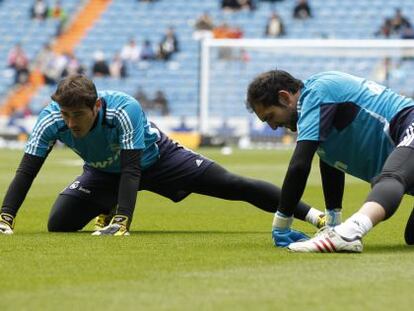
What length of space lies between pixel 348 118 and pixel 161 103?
2831 centimetres

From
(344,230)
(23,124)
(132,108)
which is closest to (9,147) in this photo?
(23,124)

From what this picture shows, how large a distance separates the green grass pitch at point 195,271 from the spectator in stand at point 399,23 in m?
24.4

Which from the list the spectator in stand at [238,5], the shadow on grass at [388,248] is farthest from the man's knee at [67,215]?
the spectator in stand at [238,5]

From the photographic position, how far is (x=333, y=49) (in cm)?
3222

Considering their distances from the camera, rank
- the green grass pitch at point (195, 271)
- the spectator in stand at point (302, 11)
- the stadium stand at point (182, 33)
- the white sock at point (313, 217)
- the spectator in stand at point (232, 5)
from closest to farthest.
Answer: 1. the green grass pitch at point (195, 271)
2. the white sock at point (313, 217)
3. the stadium stand at point (182, 33)
4. the spectator in stand at point (302, 11)
5. the spectator in stand at point (232, 5)

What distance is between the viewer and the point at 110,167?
9898 millimetres

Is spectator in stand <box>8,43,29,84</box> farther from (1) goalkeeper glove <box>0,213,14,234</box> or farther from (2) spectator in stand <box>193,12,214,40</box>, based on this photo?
(1) goalkeeper glove <box>0,213,14,234</box>

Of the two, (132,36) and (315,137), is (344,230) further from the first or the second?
(132,36)

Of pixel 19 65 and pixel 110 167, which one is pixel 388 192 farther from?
pixel 19 65

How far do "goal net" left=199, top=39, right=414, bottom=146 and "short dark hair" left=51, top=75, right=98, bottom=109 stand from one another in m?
22.6

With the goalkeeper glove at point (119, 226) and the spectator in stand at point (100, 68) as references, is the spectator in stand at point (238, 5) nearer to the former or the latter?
the spectator in stand at point (100, 68)

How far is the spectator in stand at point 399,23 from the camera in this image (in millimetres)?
35031

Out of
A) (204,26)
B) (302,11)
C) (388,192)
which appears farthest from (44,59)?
(388,192)

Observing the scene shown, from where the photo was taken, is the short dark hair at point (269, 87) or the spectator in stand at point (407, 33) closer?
the short dark hair at point (269, 87)
